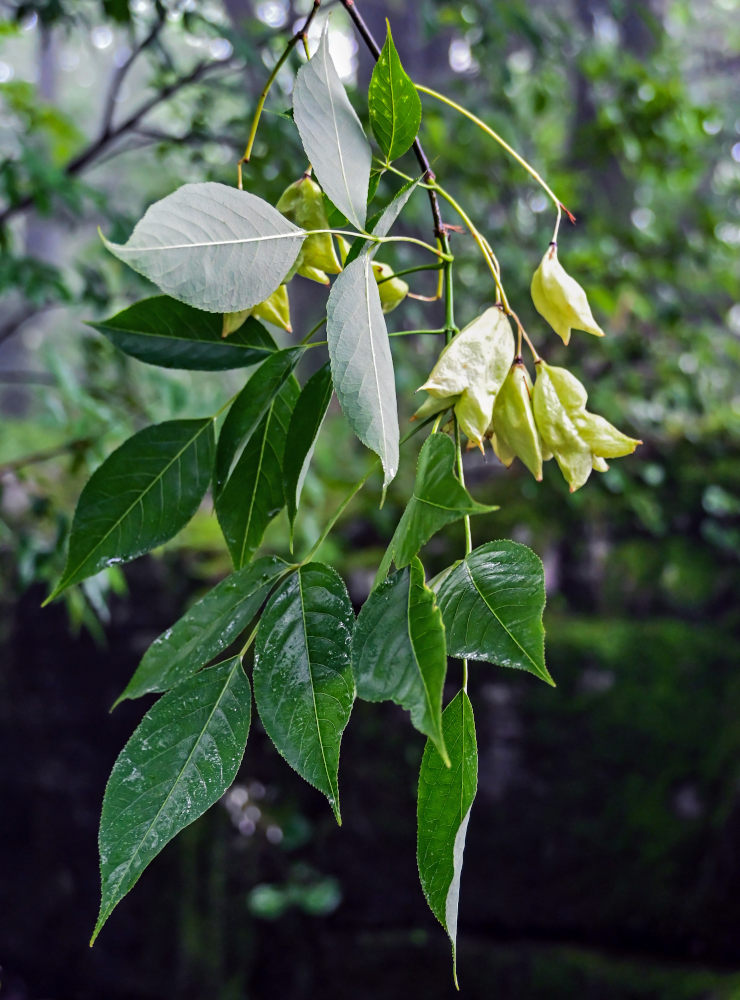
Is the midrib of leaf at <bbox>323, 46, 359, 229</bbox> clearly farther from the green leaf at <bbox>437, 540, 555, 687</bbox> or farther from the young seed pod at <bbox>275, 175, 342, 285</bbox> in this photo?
the green leaf at <bbox>437, 540, 555, 687</bbox>

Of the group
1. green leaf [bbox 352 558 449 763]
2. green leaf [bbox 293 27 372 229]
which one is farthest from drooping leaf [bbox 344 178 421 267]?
green leaf [bbox 352 558 449 763]

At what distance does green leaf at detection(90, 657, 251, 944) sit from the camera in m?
0.30

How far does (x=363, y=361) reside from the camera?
0.29 meters

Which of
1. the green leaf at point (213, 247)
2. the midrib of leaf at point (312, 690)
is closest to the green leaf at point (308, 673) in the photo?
the midrib of leaf at point (312, 690)

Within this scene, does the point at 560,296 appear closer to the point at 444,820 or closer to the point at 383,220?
the point at 383,220

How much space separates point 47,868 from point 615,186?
95.8 inches

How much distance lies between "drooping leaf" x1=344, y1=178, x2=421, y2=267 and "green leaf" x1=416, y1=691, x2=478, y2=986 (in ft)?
0.56

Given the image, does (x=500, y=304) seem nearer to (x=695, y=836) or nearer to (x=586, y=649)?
(x=586, y=649)

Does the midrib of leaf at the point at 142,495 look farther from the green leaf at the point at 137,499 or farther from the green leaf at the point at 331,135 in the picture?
the green leaf at the point at 331,135

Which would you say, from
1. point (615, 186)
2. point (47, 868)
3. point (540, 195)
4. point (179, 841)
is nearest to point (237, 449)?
point (540, 195)

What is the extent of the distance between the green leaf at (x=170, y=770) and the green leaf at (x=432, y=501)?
0.28 ft

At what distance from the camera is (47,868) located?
199cm

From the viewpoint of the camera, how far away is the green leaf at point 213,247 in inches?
10.9

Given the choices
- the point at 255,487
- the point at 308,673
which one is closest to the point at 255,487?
the point at 255,487
